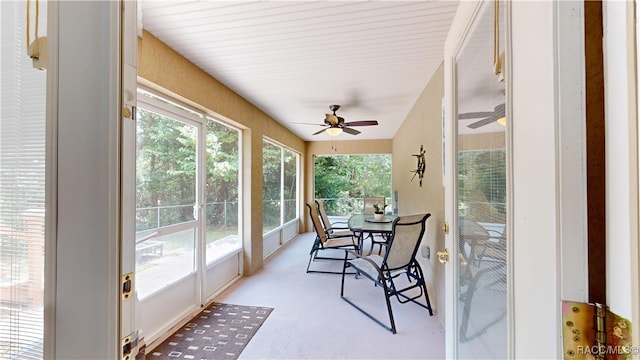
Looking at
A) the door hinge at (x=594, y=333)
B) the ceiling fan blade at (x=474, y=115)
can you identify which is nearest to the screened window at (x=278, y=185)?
the ceiling fan blade at (x=474, y=115)

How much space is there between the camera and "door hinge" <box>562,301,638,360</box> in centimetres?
41

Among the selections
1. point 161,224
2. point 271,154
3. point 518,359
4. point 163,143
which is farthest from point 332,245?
point 518,359

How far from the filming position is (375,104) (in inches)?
143

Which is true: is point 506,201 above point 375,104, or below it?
below

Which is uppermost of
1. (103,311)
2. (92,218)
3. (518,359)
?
(92,218)

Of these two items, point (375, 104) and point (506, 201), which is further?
point (375, 104)

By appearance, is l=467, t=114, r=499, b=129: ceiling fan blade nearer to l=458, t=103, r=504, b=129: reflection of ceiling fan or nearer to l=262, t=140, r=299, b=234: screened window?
l=458, t=103, r=504, b=129: reflection of ceiling fan

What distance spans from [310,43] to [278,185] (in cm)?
339

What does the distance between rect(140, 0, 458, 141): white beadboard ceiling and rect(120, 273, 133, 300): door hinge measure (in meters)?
1.57

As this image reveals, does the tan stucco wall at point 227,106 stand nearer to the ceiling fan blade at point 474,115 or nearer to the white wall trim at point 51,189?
the white wall trim at point 51,189

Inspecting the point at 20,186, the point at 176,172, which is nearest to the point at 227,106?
the point at 176,172

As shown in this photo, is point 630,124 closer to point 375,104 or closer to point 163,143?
point 163,143

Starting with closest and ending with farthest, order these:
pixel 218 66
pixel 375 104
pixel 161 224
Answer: pixel 161 224 < pixel 218 66 < pixel 375 104

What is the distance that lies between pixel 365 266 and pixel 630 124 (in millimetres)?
2476
